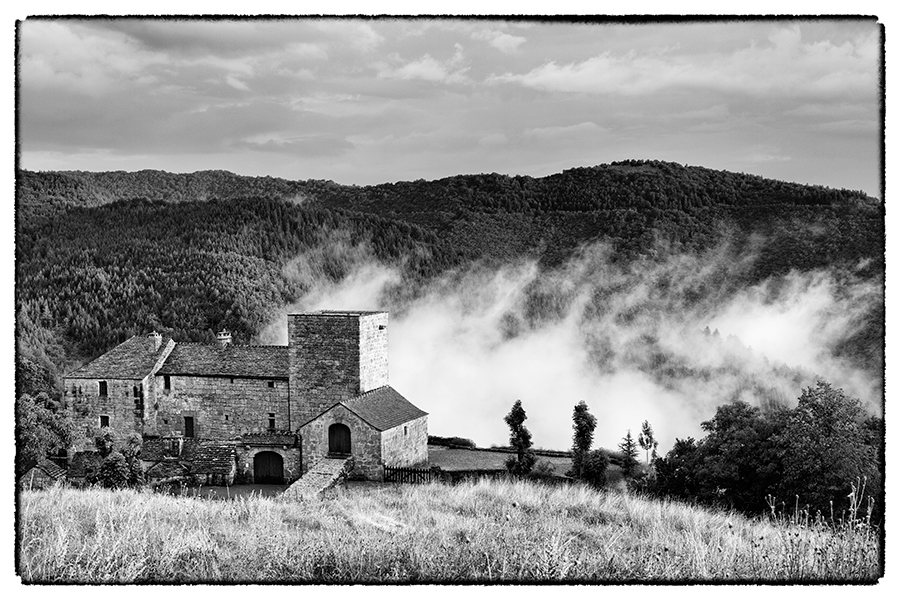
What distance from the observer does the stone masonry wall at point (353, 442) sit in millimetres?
15875

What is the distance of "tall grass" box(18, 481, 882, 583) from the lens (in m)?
4.86

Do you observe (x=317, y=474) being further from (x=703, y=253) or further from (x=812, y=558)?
(x=703, y=253)

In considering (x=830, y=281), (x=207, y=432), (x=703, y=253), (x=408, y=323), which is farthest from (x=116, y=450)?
(x=703, y=253)

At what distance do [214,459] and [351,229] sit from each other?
688 inches

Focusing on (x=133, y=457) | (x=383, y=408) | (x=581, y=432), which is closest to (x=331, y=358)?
(x=383, y=408)

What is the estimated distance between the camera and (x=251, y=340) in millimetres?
27484

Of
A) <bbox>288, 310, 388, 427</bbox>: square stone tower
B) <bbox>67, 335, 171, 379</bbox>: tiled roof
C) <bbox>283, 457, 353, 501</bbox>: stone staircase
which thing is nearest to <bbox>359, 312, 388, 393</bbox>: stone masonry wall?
<bbox>288, 310, 388, 427</bbox>: square stone tower

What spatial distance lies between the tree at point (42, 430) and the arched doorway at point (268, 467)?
388 cm

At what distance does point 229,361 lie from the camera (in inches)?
760

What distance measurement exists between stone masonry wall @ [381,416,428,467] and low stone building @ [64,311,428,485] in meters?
0.03

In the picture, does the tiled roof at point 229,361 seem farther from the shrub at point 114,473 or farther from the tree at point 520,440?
the tree at point 520,440

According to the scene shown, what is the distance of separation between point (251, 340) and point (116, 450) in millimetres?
8663

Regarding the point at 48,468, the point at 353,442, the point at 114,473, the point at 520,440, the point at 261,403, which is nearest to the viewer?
the point at 114,473

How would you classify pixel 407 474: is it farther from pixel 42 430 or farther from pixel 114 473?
pixel 42 430
